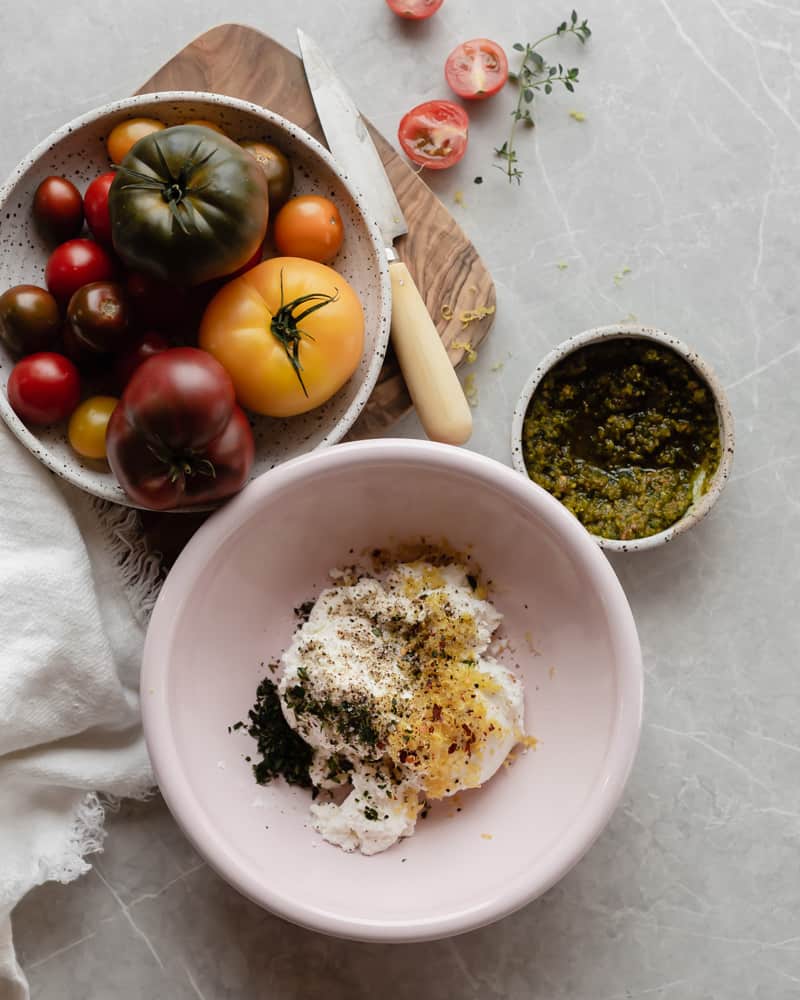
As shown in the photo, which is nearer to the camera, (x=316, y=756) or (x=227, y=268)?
(x=227, y=268)

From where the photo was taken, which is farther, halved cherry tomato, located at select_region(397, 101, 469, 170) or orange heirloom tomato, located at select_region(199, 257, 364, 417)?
halved cherry tomato, located at select_region(397, 101, 469, 170)

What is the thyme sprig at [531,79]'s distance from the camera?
1558 mm

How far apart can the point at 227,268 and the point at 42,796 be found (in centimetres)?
85

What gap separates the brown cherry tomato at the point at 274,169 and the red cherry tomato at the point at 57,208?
0.83ft

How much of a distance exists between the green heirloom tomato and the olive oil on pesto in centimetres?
54

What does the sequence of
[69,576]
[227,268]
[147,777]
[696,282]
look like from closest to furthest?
1. [227,268]
2. [69,576]
3. [147,777]
4. [696,282]

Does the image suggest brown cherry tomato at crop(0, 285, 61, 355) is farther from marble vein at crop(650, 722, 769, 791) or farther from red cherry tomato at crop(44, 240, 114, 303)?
marble vein at crop(650, 722, 769, 791)

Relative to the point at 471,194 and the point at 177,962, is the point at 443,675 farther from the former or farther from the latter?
the point at 471,194

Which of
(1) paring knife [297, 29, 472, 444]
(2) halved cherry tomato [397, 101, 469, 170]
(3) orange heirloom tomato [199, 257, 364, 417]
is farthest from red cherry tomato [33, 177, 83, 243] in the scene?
(2) halved cherry tomato [397, 101, 469, 170]

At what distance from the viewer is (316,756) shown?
1408 mm

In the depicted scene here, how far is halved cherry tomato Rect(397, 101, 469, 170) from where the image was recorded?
1516 mm

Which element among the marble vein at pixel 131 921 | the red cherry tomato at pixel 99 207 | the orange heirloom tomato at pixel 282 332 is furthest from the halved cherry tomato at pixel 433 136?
the marble vein at pixel 131 921

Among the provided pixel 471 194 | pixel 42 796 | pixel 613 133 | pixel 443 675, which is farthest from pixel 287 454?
pixel 613 133

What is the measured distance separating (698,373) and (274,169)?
71cm
